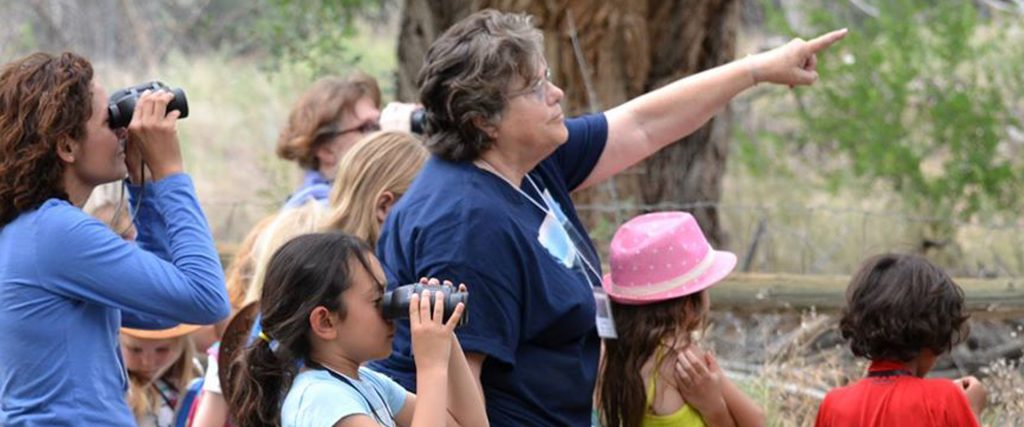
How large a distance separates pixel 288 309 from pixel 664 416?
1299 millimetres

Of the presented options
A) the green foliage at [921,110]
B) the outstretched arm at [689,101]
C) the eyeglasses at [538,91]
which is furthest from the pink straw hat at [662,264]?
the green foliage at [921,110]

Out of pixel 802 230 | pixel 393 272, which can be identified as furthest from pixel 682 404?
pixel 802 230

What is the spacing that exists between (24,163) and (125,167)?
0.90 ft

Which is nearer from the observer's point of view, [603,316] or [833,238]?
[603,316]

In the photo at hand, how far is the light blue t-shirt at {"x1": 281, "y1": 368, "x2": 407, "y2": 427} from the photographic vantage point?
11.1ft

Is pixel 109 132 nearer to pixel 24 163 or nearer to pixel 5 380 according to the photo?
pixel 24 163

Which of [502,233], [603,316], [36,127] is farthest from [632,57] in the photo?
[36,127]

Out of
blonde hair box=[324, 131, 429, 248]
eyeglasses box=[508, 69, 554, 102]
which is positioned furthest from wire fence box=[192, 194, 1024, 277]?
eyeglasses box=[508, 69, 554, 102]

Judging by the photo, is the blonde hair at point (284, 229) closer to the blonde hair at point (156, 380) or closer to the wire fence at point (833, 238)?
the blonde hair at point (156, 380)

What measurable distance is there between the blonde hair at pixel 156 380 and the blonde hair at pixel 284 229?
341 millimetres

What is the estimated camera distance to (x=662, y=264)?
4.37 metres

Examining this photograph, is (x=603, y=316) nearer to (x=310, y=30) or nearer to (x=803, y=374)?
(x=803, y=374)

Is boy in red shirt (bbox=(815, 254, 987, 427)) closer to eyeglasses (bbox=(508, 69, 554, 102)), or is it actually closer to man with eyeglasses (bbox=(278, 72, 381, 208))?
eyeglasses (bbox=(508, 69, 554, 102))

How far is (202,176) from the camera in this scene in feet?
48.5
